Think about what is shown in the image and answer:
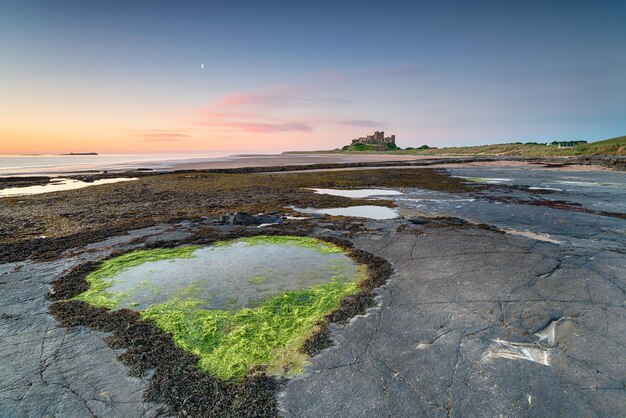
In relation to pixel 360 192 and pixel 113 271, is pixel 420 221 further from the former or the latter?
pixel 360 192

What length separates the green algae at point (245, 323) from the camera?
466 cm

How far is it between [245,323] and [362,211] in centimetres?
1116

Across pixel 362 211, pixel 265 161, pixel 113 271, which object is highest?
pixel 265 161

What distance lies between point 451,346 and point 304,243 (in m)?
6.38

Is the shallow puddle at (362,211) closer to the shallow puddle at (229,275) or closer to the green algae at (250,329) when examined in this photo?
the shallow puddle at (229,275)

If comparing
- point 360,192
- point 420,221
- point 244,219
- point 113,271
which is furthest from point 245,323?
point 360,192

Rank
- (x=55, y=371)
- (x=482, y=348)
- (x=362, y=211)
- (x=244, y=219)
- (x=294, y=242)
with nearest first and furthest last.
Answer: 1. (x=55, y=371)
2. (x=482, y=348)
3. (x=294, y=242)
4. (x=244, y=219)
5. (x=362, y=211)

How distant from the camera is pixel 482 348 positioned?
4.71 meters

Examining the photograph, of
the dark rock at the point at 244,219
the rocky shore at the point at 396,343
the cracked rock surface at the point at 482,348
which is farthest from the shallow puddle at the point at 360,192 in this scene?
the cracked rock surface at the point at 482,348

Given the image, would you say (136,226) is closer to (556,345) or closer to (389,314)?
(389,314)

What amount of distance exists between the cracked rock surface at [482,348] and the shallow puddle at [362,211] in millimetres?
6822

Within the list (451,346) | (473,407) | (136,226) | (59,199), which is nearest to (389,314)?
(451,346)

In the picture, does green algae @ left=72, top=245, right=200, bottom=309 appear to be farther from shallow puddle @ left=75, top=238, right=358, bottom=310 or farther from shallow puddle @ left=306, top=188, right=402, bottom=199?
shallow puddle @ left=306, top=188, right=402, bottom=199

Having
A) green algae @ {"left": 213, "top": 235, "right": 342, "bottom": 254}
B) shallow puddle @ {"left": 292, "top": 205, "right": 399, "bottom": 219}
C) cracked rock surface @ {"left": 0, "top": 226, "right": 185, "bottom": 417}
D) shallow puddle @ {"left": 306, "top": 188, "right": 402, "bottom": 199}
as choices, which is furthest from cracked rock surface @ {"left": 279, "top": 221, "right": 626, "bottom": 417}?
shallow puddle @ {"left": 306, "top": 188, "right": 402, "bottom": 199}
